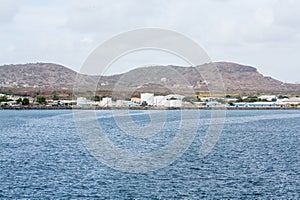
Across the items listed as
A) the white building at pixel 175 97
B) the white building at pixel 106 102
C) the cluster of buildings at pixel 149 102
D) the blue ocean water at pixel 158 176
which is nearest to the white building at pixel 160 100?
the cluster of buildings at pixel 149 102

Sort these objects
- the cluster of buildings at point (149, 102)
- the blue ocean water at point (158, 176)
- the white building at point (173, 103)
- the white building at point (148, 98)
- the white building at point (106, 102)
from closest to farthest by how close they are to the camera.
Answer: the blue ocean water at point (158, 176) < the white building at point (106, 102) < the cluster of buildings at point (149, 102) < the white building at point (173, 103) < the white building at point (148, 98)

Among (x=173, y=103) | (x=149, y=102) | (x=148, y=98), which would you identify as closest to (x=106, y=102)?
(x=148, y=98)

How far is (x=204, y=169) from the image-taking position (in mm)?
36906

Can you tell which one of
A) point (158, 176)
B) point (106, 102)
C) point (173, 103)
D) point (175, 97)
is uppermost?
point (175, 97)

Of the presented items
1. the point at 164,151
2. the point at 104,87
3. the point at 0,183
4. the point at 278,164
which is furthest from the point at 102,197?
the point at 104,87

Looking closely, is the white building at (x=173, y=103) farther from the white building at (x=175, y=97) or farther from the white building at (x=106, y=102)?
the white building at (x=106, y=102)

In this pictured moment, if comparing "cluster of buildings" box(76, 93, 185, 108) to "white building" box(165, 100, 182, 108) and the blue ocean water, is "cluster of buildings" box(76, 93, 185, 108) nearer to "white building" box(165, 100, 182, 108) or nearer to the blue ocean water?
"white building" box(165, 100, 182, 108)

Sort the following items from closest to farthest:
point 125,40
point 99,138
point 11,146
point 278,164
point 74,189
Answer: point 74,189, point 278,164, point 125,40, point 11,146, point 99,138

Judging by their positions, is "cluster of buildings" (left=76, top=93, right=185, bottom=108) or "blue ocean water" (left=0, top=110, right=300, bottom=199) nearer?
"blue ocean water" (left=0, top=110, right=300, bottom=199)

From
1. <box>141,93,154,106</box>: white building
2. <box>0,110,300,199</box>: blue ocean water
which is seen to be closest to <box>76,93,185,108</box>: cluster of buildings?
<box>141,93,154,106</box>: white building

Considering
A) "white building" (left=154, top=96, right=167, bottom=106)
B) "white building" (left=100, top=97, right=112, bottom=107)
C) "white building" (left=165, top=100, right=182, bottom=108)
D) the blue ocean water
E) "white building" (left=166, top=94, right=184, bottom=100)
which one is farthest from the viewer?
"white building" (left=154, top=96, right=167, bottom=106)

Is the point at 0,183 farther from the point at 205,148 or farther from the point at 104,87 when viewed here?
the point at 104,87

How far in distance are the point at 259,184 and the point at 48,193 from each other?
12.9 metres

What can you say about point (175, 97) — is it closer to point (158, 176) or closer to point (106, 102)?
point (106, 102)
